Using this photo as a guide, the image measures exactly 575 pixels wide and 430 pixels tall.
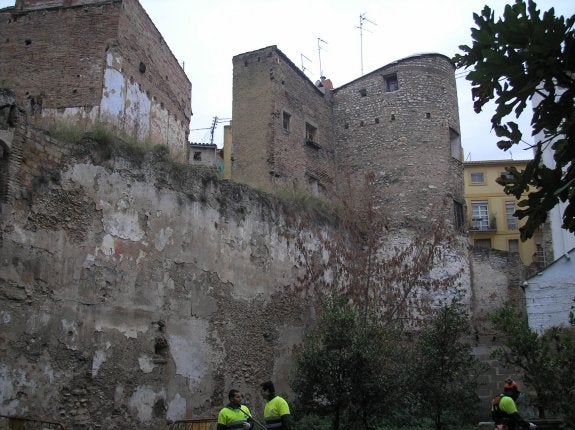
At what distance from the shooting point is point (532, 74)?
396 cm

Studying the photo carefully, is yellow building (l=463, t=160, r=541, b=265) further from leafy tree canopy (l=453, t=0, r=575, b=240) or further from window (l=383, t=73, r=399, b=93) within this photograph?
leafy tree canopy (l=453, t=0, r=575, b=240)

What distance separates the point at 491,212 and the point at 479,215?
79 centimetres

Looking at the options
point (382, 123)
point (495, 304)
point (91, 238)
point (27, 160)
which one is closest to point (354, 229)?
point (382, 123)

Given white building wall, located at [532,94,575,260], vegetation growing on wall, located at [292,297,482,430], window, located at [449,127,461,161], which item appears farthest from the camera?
window, located at [449,127,461,161]

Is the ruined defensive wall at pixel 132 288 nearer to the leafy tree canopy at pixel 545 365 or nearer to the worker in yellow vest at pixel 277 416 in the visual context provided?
the worker in yellow vest at pixel 277 416

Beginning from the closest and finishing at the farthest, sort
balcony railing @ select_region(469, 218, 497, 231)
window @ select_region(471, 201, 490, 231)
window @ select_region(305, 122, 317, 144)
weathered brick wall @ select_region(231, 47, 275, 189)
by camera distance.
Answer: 1. weathered brick wall @ select_region(231, 47, 275, 189)
2. window @ select_region(305, 122, 317, 144)
3. balcony railing @ select_region(469, 218, 497, 231)
4. window @ select_region(471, 201, 490, 231)

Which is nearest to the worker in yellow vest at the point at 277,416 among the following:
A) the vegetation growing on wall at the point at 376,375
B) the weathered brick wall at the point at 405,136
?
the vegetation growing on wall at the point at 376,375

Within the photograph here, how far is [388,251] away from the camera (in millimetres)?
19016

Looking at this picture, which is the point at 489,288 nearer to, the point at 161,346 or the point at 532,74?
the point at 161,346

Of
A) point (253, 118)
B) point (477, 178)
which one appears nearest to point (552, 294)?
point (253, 118)

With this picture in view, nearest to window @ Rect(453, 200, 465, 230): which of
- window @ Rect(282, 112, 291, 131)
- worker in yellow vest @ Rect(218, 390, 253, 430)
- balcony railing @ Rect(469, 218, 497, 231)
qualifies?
window @ Rect(282, 112, 291, 131)

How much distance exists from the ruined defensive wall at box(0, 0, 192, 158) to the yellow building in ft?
88.2

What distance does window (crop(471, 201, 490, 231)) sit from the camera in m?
39.0

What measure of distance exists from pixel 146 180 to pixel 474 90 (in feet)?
26.7
